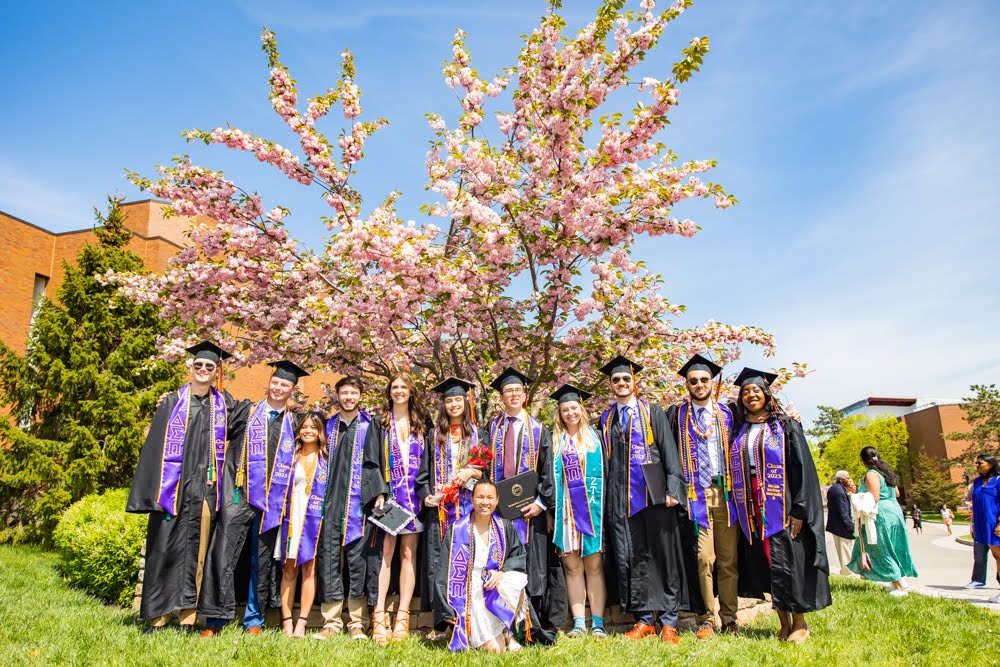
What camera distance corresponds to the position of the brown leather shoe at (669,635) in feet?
14.7

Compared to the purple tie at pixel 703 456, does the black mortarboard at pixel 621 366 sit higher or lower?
higher

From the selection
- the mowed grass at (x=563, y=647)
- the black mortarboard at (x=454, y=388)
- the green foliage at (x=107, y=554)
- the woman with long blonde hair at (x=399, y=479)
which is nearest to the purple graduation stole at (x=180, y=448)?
the mowed grass at (x=563, y=647)

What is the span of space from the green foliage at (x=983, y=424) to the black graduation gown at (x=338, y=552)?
40647 mm

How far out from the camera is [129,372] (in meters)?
12.5

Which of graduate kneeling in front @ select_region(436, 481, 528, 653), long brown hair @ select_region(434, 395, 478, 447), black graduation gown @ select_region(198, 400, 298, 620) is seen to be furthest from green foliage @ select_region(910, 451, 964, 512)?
black graduation gown @ select_region(198, 400, 298, 620)

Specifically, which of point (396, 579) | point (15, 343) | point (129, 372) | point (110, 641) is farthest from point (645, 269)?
point (15, 343)

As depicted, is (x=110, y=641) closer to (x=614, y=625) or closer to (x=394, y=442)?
(x=394, y=442)

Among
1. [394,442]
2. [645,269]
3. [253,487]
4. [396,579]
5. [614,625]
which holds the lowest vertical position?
[614,625]

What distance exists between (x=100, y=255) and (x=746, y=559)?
42.7 feet

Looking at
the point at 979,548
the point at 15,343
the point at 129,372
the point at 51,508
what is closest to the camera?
the point at 979,548

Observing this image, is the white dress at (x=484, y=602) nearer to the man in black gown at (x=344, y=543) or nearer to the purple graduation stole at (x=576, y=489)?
the purple graduation stole at (x=576, y=489)

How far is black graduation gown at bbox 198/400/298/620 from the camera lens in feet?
15.3

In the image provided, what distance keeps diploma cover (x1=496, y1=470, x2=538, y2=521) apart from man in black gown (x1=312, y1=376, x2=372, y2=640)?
1.08 metres

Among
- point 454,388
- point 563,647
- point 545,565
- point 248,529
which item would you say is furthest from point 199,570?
point 563,647
